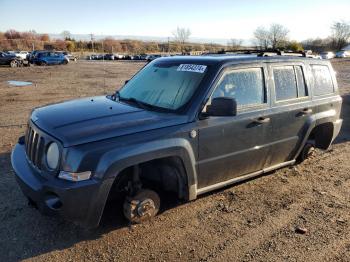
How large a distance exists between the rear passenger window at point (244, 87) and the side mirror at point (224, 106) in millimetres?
292

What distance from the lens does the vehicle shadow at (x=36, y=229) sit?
341cm

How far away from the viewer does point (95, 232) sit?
374 cm

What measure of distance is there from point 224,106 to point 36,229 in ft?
7.75

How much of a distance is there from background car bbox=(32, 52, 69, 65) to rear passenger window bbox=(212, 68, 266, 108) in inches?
1470

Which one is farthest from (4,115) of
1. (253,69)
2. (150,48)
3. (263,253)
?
(150,48)

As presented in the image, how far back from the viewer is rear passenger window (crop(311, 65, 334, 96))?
534 cm

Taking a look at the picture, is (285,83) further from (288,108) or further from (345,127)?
(345,127)

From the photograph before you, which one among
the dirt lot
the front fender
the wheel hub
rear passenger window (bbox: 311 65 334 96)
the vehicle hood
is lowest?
the dirt lot

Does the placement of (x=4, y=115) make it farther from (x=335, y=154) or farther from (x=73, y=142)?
(x=335, y=154)

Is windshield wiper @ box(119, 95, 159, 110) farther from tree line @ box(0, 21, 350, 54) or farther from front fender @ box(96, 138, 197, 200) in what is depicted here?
tree line @ box(0, 21, 350, 54)

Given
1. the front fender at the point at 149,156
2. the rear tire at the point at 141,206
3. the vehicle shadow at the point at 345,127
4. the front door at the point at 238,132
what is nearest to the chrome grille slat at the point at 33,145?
the front fender at the point at 149,156

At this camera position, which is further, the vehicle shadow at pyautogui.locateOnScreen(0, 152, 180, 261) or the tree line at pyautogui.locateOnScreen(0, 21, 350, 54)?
the tree line at pyautogui.locateOnScreen(0, 21, 350, 54)

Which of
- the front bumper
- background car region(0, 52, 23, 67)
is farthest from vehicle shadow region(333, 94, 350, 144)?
background car region(0, 52, 23, 67)

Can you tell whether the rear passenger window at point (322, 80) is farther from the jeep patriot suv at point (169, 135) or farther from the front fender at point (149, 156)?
the front fender at point (149, 156)
